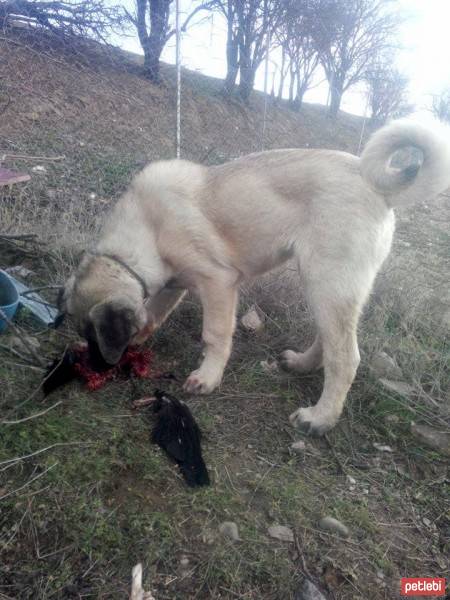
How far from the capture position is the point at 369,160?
115 inches

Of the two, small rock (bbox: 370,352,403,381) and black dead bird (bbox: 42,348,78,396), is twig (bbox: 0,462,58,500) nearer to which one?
black dead bird (bbox: 42,348,78,396)

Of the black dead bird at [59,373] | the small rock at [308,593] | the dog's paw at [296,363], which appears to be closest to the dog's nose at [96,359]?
the black dead bird at [59,373]

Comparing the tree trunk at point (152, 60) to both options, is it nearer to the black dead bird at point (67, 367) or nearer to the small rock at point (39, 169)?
the small rock at point (39, 169)

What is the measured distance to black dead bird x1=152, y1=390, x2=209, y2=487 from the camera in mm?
2402

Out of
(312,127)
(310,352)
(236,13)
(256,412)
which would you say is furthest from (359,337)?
(312,127)

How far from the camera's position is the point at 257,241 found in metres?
3.29

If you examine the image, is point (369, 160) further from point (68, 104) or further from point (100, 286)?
point (68, 104)

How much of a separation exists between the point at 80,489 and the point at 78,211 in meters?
4.03

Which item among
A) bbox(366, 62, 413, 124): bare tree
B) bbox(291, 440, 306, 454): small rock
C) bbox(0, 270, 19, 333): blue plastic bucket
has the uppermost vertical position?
bbox(366, 62, 413, 124): bare tree

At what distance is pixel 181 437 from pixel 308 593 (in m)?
0.98

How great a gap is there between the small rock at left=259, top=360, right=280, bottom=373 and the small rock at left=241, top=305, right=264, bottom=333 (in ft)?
1.42

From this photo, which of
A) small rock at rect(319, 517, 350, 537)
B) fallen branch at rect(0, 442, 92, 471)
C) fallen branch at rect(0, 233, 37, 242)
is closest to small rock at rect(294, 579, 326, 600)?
small rock at rect(319, 517, 350, 537)

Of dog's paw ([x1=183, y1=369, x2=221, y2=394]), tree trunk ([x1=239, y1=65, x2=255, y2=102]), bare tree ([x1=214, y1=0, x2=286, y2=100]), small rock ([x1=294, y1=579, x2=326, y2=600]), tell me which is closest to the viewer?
small rock ([x1=294, y1=579, x2=326, y2=600])

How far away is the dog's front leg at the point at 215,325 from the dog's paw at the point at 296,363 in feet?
1.70
